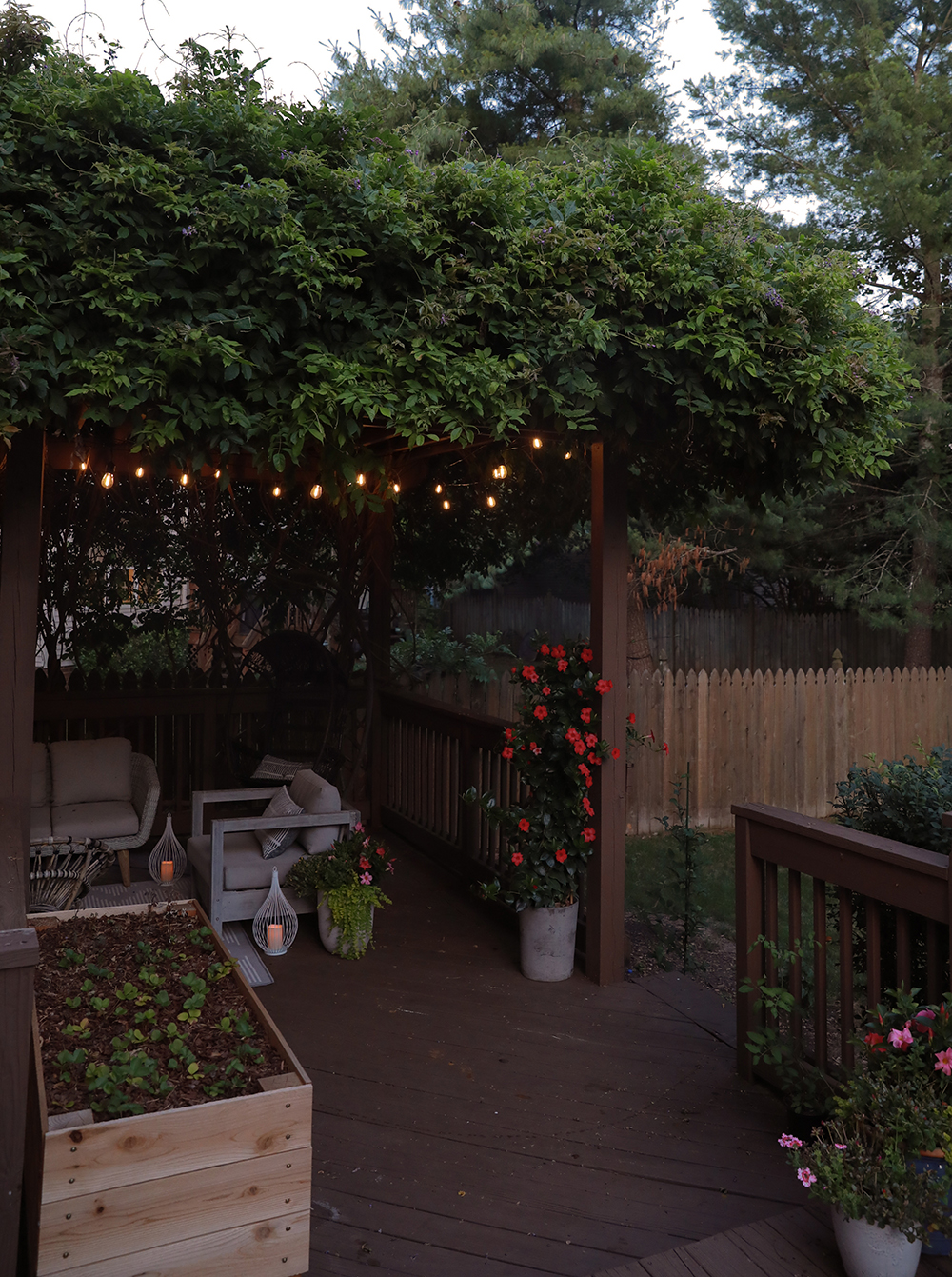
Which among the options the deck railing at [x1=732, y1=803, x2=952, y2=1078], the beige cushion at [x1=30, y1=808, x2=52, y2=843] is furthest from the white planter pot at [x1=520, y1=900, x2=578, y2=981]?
the beige cushion at [x1=30, y1=808, x2=52, y2=843]

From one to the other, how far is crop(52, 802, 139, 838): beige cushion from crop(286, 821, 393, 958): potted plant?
1.29 m

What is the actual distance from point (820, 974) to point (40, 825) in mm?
4024

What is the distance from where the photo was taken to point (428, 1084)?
3137 mm

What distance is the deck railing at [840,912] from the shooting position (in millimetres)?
2410

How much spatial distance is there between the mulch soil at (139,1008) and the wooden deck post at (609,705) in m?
1.66

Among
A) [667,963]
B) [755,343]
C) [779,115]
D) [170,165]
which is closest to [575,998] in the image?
[667,963]

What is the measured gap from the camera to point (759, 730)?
7.45 m

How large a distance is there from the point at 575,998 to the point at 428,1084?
2.97 ft

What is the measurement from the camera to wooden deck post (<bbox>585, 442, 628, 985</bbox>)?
13.0 feet

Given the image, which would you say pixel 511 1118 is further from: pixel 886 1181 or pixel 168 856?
pixel 168 856

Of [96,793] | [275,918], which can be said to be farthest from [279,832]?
[96,793]

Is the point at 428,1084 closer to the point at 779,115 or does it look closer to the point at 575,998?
the point at 575,998

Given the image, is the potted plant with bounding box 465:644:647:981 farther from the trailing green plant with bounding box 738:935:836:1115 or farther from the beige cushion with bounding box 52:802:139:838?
the beige cushion with bounding box 52:802:139:838

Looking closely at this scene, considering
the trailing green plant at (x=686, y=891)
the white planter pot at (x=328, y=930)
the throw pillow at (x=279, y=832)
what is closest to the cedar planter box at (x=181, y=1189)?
the white planter pot at (x=328, y=930)
